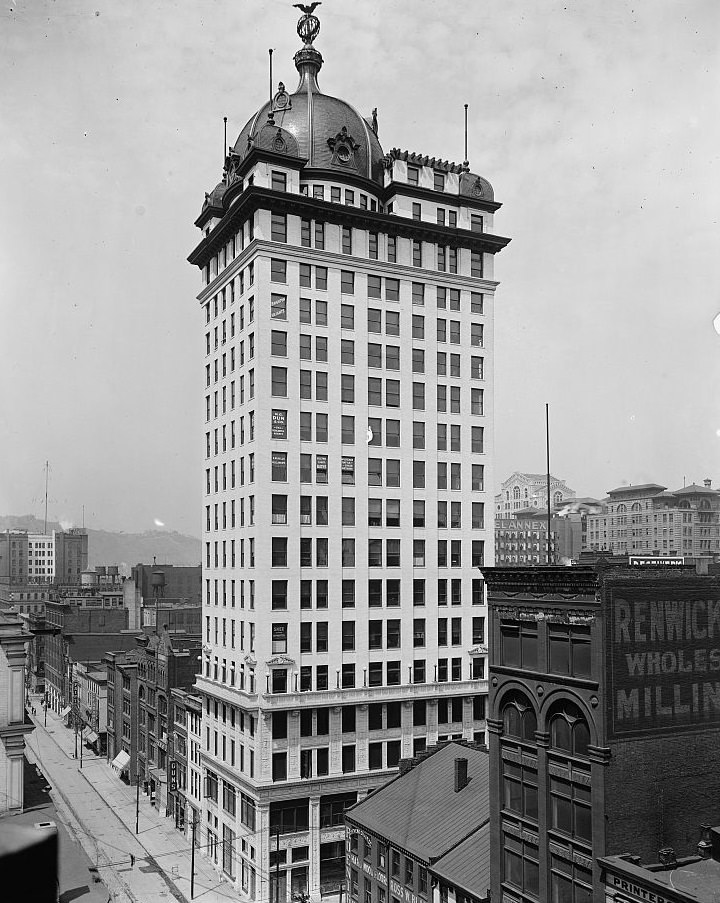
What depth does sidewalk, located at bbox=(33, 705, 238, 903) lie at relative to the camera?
5647 cm

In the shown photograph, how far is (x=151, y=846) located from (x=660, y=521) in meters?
92.9

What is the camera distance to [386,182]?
68.3m

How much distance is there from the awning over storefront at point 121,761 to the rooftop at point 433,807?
47.2 meters

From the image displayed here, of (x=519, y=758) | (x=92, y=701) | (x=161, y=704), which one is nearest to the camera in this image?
(x=519, y=758)

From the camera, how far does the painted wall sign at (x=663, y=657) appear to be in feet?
96.2

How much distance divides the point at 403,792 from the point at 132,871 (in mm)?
24396

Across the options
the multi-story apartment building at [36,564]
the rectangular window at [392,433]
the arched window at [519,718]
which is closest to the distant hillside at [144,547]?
the multi-story apartment building at [36,564]

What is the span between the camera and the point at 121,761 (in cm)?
8762

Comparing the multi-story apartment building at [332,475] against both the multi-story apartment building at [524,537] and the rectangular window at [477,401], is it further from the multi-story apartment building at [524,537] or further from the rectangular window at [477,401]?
the multi-story apartment building at [524,537]

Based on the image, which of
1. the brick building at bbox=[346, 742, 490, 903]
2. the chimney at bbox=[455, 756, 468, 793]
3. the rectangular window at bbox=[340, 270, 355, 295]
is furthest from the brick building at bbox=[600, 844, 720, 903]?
the rectangular window at bbox=[340, 270, 355, 295]

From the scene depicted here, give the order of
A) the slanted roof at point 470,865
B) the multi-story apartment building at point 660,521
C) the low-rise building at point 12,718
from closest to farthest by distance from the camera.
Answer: the low-rise building at point 12,718 → the slanted roof at point 470,865 → the multi-story apartment building at point 660,521

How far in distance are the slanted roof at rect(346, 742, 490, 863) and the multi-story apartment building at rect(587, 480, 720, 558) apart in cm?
8018

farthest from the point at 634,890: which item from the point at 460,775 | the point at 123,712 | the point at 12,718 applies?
the point at 123,712

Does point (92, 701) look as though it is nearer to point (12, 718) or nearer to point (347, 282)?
point (347, 282)
